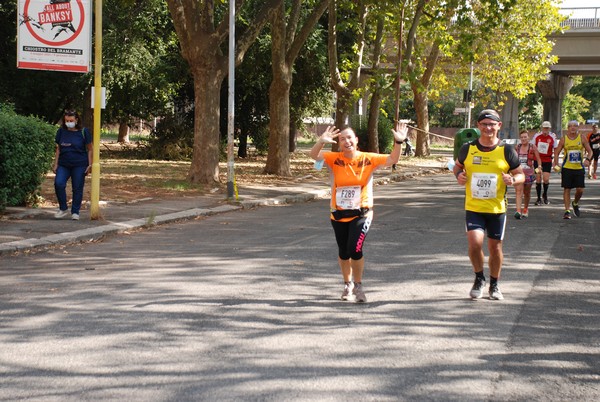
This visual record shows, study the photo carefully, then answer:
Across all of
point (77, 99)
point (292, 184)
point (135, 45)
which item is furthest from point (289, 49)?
point (77, 99)

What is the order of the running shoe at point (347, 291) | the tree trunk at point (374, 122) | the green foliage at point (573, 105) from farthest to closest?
the green foliage at point (573, 105) < the tree trunk at point (374, 122) < the running shoe at point (347, 291)

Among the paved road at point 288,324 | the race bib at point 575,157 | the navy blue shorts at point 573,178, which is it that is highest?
the race bib at point 575,157

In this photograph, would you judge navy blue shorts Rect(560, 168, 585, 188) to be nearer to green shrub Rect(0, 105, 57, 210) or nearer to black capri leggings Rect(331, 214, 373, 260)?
black capri leggings Rect(331, 214, 373, 260)

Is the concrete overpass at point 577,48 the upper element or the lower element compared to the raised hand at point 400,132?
upper

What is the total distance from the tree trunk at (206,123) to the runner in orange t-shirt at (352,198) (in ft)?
40.1

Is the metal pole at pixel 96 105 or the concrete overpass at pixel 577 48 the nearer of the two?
the metal pole at pixel 96 105

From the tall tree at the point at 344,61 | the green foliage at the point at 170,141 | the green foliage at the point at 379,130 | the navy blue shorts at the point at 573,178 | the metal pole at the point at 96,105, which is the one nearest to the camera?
the metal pole at the point at 96,105

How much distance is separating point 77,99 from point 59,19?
805 inches

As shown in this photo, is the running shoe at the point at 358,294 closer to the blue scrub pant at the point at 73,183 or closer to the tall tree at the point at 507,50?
the blue scrub pant at the point at 73,183

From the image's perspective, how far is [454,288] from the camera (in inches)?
344

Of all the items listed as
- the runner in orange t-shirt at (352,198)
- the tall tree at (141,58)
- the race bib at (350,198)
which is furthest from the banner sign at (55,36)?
the tall tree at (141,58)

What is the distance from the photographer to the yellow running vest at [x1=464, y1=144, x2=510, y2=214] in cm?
815

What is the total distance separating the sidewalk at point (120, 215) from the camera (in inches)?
464

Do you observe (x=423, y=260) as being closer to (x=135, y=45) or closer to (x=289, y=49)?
(x=289, y=49)
